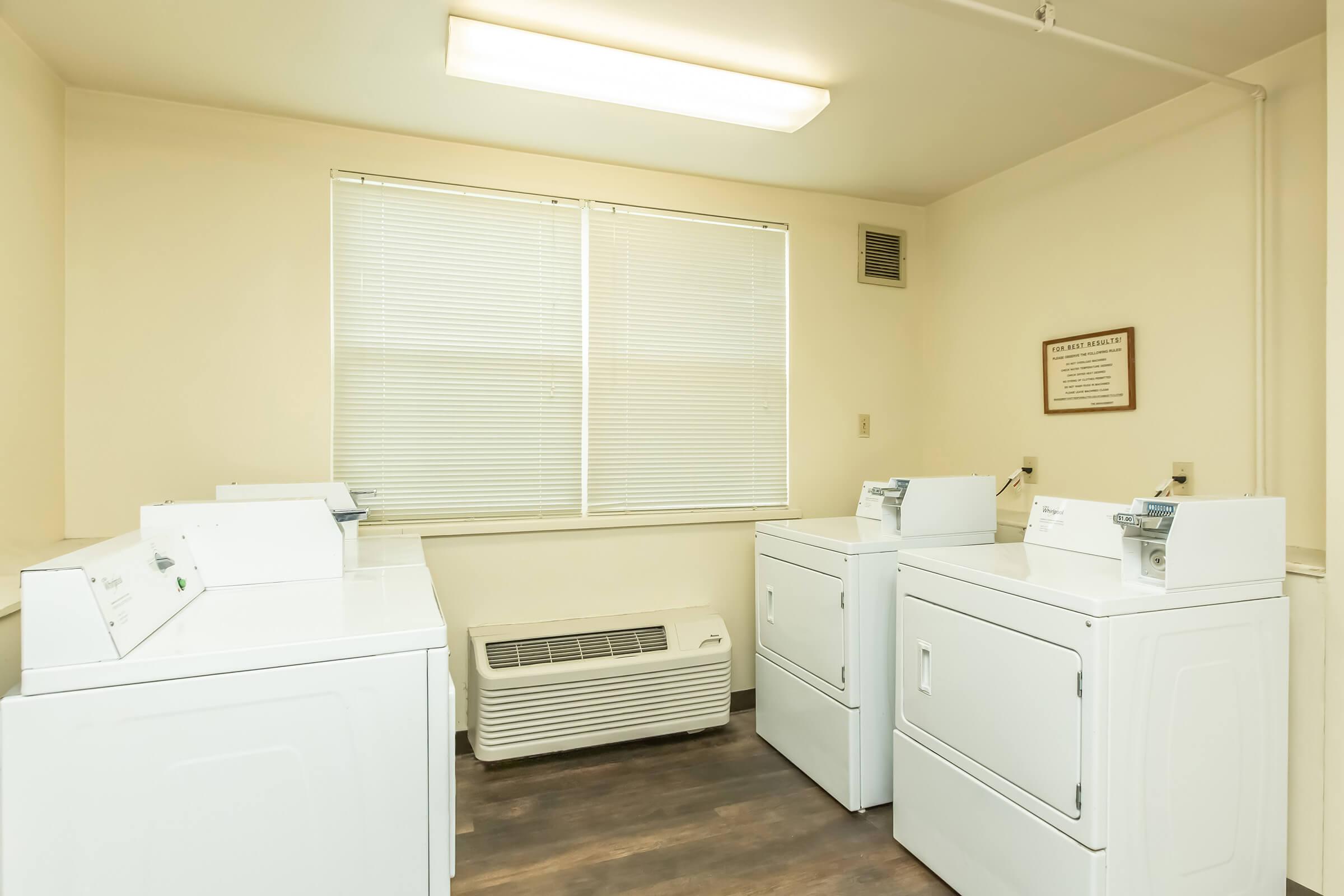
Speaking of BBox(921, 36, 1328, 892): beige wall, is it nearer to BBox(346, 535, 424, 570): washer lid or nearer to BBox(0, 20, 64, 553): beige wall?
BBox(346, 535, 424, 570): washer lid

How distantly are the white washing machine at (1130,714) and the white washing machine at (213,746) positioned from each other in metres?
1.33

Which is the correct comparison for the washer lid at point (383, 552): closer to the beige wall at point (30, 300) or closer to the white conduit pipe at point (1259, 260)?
the beige wall at point (30, 300)

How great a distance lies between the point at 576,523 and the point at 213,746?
1.85 m

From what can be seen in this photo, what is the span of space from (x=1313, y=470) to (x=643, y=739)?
8.19 ft

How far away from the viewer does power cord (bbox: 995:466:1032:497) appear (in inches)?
119

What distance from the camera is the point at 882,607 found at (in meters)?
2.40

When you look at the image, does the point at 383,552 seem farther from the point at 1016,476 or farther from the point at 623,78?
the point at 1016,476

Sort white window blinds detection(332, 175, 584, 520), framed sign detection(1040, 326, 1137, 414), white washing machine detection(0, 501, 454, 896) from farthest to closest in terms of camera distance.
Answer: white window blinds detection(332, 175, 584, 520), framed sign detection(1040, 326, 1137, 414), white washing machine detection(0, 501, 454, 896)

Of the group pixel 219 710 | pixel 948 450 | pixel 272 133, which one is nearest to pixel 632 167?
pixel 272 133

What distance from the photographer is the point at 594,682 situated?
279cm

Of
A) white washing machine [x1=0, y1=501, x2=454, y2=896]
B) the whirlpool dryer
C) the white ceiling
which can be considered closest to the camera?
white washing machine [x1=0, y1=501, x2=454, y2=896]

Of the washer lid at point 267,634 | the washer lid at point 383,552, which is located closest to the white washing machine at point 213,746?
the washer lid at point 267,634

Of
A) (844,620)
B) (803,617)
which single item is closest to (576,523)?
(803,617)

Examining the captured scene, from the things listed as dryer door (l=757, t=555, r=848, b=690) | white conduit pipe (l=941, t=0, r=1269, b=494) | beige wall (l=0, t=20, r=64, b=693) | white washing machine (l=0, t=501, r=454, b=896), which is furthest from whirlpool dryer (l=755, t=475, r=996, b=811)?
beige wall (l=0, t=20, r=64, b=693)
